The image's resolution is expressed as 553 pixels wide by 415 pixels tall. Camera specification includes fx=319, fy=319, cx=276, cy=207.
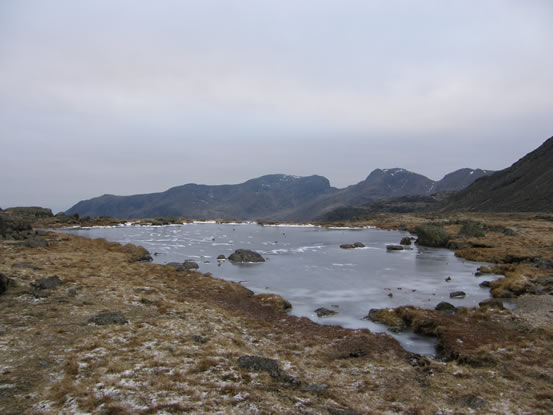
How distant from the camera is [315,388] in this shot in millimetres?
12508

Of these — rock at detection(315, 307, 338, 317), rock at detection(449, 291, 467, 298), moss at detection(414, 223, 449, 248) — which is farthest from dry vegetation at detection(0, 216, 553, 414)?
moss at detection(414, 223, 449, 248)

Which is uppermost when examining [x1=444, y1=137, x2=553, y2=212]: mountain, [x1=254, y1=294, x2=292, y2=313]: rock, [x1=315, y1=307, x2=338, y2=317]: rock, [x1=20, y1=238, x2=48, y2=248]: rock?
[x1=444, y1=137, x2=553, y2=212]: mountain

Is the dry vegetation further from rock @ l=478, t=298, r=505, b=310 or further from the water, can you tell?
the water

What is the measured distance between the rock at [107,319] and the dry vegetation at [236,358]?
432mm

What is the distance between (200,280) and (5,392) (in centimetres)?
2405

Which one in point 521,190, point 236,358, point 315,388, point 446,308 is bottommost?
point 446,308

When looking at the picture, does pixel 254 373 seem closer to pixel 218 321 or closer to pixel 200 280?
pixel 218 321

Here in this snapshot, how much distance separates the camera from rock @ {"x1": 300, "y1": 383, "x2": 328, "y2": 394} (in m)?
12.3

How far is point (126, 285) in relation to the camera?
2753 centimetres

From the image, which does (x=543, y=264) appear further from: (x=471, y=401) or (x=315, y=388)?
(x=315, y=388)

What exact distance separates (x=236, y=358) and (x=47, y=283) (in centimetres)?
1763

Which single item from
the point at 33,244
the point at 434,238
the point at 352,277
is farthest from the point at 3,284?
the point at 434,238

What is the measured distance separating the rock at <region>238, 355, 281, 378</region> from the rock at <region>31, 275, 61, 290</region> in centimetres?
1765

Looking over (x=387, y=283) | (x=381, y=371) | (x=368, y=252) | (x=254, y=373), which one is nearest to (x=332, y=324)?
(x=381, y=371)
